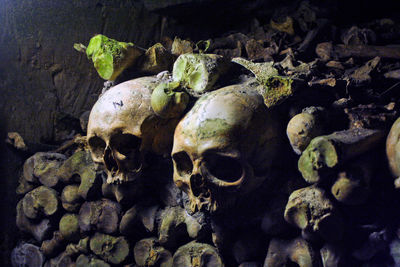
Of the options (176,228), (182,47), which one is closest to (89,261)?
(176,228)

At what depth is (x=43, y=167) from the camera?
206cm

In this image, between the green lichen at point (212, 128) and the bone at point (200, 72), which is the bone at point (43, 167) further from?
the green lichen at point (212, 128)

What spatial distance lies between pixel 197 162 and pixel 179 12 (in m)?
1.16

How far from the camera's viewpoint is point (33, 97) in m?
2.19

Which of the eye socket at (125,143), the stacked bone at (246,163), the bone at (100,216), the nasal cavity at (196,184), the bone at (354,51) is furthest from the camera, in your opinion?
Answer: the bone at (100,216)

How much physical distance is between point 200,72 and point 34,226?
1330mm

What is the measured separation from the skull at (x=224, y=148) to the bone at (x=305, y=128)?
0.10 meters

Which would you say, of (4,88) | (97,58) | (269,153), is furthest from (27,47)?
(269,153)

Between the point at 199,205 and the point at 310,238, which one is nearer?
the point at 310,238


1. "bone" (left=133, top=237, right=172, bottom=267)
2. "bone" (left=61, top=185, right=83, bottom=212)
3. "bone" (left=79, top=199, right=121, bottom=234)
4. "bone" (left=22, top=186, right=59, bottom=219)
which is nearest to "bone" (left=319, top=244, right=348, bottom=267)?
"bone" (left=133, top=237, right=172, bottom=267)

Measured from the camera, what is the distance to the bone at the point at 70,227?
1.91 metres

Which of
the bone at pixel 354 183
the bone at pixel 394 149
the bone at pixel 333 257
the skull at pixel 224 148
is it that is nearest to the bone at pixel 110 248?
the skull at pixel 224 148

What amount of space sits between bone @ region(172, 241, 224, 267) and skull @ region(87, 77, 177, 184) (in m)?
0.36

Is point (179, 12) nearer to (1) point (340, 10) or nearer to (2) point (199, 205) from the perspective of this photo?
(1) point (340, 10)
